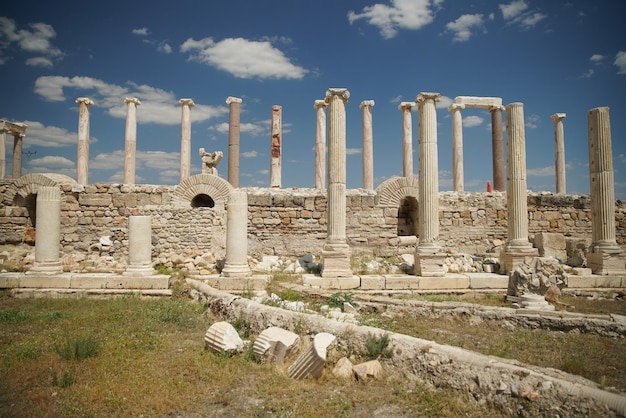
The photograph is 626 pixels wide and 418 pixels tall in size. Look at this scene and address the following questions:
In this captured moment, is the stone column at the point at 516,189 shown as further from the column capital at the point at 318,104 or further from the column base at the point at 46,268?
the column base at the point at 46,268

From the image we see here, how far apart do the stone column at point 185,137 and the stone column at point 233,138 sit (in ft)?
6.39

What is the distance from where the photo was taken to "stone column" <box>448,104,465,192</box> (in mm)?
16859

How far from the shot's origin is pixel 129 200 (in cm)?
1340

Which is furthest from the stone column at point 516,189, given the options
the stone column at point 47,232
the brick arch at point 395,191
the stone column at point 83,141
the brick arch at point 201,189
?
the stone column at point 83,141

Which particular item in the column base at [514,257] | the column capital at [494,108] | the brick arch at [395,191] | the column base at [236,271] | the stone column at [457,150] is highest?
the column capital at [494,108]

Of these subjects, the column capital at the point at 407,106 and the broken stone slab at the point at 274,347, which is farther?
the column capital at the point at 407,106

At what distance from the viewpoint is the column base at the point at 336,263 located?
967 cm

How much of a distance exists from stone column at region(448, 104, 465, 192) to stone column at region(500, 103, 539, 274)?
19.3 feet

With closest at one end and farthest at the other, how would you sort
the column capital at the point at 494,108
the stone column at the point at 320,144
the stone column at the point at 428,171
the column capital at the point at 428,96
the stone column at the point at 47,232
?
1. the stone column at the point at 47,232
2. the stone column at the point at 428,171
3. the column capital at the point at 428,96
4. the column capital at the point at 494,108
5. the stone column at the point at 320,144

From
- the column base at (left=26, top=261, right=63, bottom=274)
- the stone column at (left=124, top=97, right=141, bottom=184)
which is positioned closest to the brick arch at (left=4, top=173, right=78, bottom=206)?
the stone column at (left=124, top=97, right=141, bottom=184)

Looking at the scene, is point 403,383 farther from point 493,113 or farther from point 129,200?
point 493,113

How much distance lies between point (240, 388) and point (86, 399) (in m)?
1.57

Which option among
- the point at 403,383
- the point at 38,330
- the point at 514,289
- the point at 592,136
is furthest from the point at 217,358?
the point at 592,136

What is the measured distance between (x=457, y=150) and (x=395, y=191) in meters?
5.35
